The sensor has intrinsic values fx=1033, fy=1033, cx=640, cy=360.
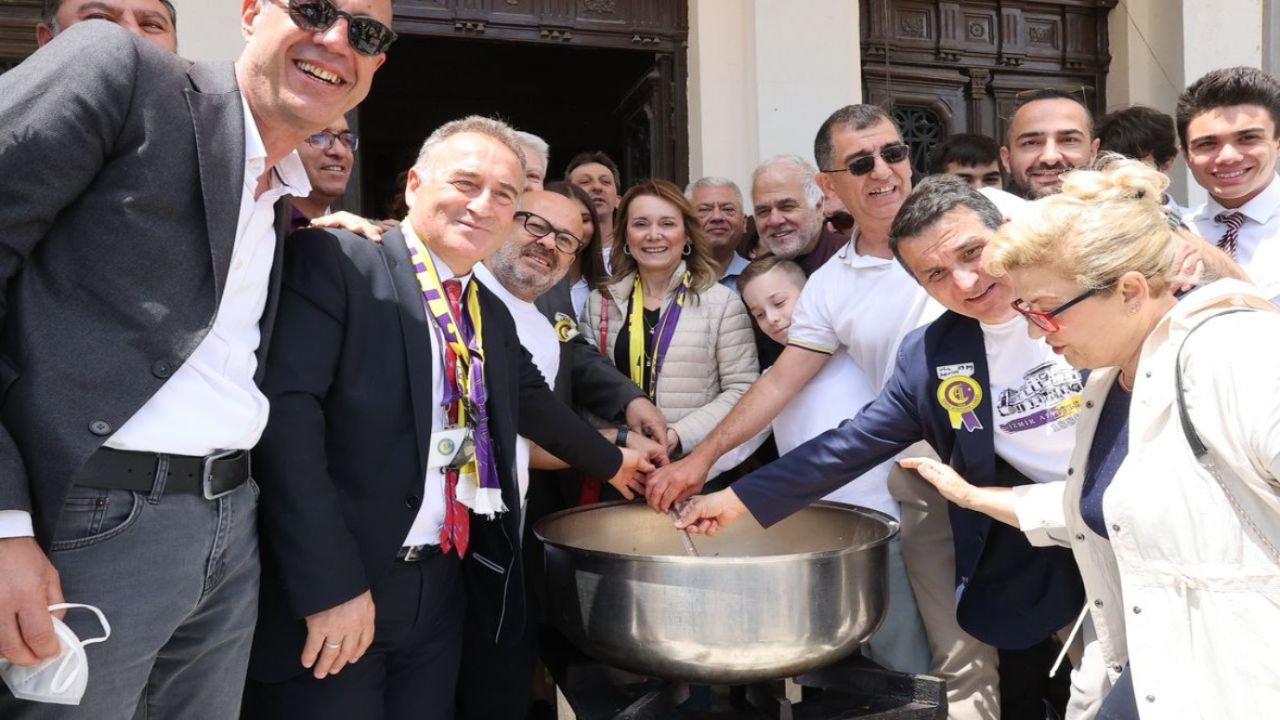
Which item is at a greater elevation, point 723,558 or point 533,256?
point 533,256

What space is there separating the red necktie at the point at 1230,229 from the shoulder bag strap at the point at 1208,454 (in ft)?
5.71

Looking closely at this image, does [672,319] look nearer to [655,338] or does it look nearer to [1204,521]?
[655,338]

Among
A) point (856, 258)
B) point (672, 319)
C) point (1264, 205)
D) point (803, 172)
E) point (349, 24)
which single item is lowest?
point (672, 319)

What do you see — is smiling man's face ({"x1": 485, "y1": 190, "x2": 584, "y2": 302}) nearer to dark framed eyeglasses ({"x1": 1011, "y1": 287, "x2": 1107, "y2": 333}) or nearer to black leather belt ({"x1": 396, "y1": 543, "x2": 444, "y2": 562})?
black leather belt ({"x1": 396, "y1": 543, "x2": 444, "y2": 562})

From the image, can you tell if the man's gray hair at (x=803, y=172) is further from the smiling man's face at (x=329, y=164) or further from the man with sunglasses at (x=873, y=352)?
the smiling man's face at (x=329, y=164)

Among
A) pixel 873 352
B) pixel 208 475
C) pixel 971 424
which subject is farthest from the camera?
pixel 873 352

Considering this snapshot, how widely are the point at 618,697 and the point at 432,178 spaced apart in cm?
127

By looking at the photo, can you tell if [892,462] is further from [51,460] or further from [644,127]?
[644,127]

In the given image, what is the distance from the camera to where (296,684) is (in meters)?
1.95

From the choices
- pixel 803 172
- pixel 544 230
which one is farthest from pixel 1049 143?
pixel 544 230

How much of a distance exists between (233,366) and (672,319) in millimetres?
1837

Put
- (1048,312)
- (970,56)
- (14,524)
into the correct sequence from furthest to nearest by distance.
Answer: (970,56) → (1048,312) → (14,524)

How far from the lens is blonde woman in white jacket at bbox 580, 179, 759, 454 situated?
3.27 meters

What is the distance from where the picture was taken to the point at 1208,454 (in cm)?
166
